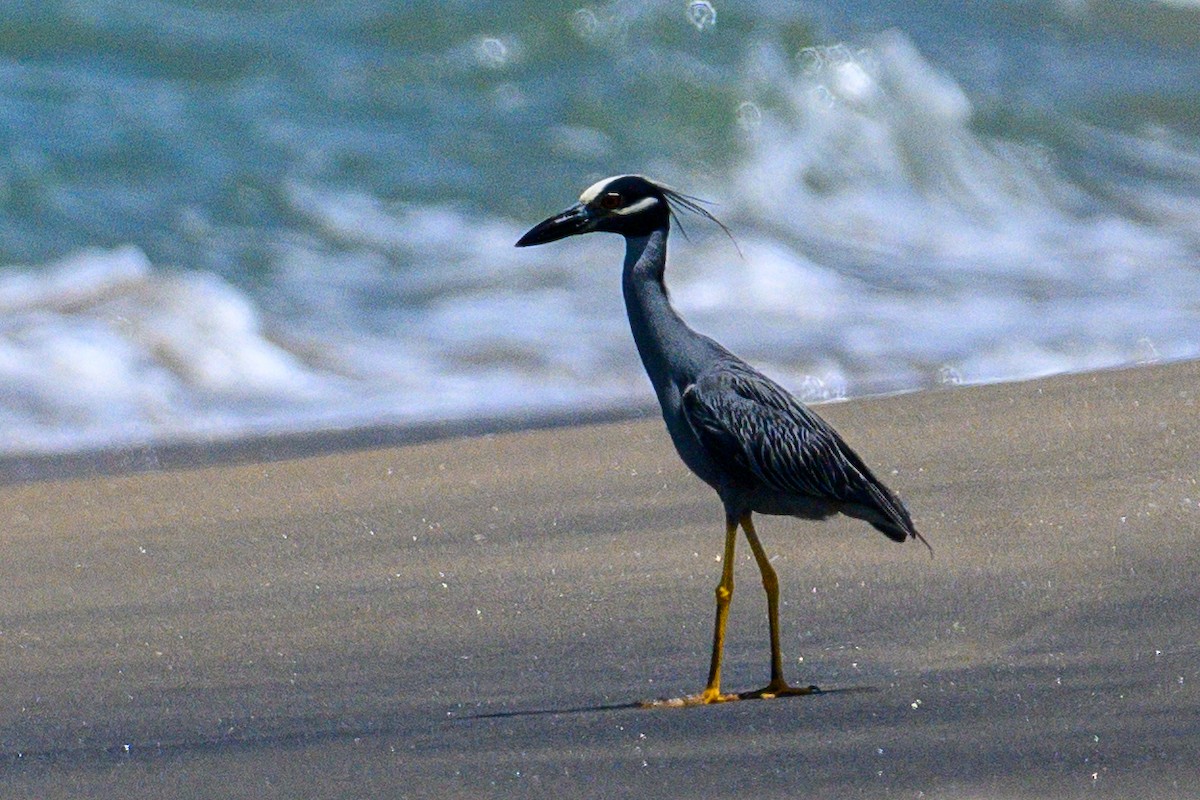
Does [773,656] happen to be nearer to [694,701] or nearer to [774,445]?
[694,701]

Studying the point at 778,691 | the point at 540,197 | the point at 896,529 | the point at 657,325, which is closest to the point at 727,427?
the point at 657,325

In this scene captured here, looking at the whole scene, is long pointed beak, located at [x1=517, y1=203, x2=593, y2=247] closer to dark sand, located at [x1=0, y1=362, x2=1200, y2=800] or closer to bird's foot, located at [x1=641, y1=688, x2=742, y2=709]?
dark sand, located at [x1=0, y1=362, x2=1200, y2=800]

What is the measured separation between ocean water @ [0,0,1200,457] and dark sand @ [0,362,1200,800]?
4.24 feet

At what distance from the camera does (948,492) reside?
472 centimetres

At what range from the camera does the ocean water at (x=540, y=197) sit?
6.93 m

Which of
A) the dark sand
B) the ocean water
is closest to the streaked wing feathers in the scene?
the dark sand

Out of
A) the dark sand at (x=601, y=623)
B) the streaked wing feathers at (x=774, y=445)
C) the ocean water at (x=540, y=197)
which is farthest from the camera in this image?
the ocean water at (x=540, y=197)

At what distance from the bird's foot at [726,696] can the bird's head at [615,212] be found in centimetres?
91

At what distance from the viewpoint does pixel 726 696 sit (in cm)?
331

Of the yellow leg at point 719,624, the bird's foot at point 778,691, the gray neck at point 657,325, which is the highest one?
the gray neck at point 657,325

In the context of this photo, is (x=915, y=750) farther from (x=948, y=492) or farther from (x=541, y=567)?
(x=948, y=492)

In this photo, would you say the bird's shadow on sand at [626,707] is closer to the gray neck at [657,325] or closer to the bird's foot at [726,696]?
the bird's foot at [726,696]

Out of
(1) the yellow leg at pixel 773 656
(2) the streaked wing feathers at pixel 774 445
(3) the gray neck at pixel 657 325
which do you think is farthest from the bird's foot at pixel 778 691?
(3) the gray neck at pixel 657 325

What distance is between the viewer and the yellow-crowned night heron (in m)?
3.47
